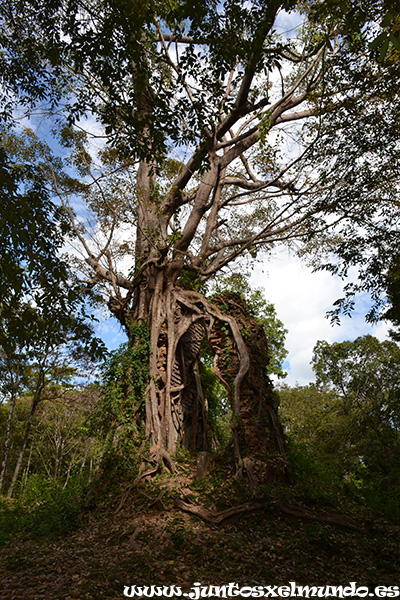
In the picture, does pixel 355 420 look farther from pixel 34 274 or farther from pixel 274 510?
pixel 34 274

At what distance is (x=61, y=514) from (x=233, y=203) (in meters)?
8.70

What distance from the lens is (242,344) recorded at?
27.2ft

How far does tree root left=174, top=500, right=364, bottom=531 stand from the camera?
5.46 meters

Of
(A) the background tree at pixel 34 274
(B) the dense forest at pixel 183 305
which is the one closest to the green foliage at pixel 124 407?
(B) the dense forest at pixel 183 305

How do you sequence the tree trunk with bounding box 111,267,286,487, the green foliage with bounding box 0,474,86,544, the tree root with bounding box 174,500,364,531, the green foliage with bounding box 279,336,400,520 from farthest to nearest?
the green foliage with bounding box 279,336,400,520, the tree trunk with bounding box 111,267,286,487, the green foliage with bounding box 0,474,86,544, the tree root with bounding box 174,500,364,531

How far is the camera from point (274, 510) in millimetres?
5852

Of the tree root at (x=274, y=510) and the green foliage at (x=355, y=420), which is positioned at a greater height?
the green foliage at (x=355, y=420)

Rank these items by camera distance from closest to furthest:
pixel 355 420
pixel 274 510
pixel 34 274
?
pixel 34 274
pixel 274 510
pixel 355 420

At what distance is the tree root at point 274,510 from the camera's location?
215 inches

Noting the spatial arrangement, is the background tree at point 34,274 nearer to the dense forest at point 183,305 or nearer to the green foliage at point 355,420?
the dense forest at point 183,305

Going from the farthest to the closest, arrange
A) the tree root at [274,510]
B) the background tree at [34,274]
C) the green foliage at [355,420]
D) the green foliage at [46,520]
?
the green foliage at [355,420], the green foliage at [46,520], the tree root at [274,510], the background tree at [34,274]

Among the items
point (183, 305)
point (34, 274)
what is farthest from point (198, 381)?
point (34, 274)

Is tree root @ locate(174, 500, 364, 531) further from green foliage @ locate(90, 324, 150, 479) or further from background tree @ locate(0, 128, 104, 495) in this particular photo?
background tree @ locate(0, 128, 104, 495)

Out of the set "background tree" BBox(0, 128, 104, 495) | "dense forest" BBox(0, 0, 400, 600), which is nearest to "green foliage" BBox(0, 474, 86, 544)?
"dense forest" BBox(0, 0, 400, 600)
